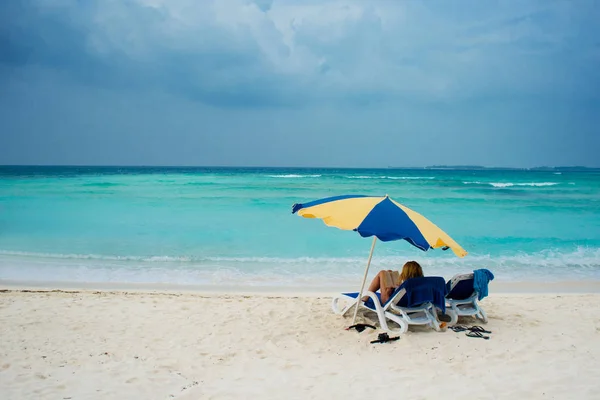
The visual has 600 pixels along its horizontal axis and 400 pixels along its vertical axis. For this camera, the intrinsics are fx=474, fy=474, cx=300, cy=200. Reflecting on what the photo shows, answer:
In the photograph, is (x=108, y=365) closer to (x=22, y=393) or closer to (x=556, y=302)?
(x=22, y=393)

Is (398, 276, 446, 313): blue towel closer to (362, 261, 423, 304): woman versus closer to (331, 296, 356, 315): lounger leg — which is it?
(362, 261, 423, 304): woman

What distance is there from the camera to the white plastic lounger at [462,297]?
599cm

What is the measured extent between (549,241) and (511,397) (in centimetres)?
1274

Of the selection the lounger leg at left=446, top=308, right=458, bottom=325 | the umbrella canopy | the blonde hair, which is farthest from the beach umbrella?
the lounger leg at left=446, top=308, right=458, bottom=325

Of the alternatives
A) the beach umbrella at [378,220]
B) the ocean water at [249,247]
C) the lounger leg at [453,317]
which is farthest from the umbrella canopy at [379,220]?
the ocean water at [249,247]

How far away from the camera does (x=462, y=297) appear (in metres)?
6.12

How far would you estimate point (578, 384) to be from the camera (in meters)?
4.17

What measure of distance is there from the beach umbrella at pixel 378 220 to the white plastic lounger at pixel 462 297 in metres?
0.74

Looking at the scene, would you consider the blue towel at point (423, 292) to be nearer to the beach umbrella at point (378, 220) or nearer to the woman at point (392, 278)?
the woman at point (392, 278)

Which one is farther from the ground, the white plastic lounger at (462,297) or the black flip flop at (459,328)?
the white plastic lounger at (462,297)

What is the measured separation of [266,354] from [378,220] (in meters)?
1.85

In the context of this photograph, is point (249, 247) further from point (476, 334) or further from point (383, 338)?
point (476, 334)

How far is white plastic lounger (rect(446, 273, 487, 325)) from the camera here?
19.7ft

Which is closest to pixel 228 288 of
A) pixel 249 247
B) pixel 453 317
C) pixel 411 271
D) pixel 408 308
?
pixel 408 308
